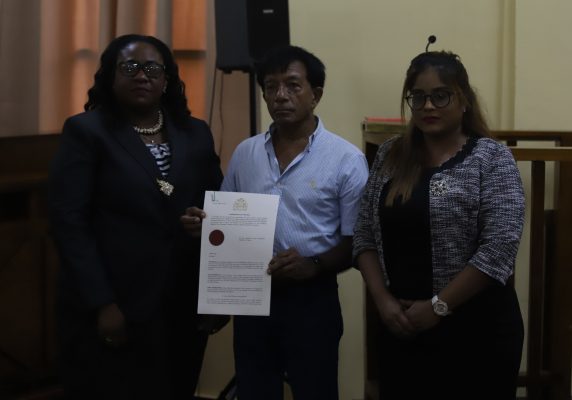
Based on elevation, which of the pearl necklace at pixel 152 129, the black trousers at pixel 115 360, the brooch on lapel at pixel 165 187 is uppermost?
the pearl necklace at pixel 152 129

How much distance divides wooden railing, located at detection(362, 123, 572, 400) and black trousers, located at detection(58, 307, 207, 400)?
87 centimetres

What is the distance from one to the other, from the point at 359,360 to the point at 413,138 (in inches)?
66.9

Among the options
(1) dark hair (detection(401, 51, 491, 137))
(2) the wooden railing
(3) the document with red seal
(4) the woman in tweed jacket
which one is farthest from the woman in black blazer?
(2) the wooden railing

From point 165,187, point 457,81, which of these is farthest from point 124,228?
point 457,81

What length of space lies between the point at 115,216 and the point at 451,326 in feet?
3.33

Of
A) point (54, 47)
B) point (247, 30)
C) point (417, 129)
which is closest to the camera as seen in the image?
point (417, 129)

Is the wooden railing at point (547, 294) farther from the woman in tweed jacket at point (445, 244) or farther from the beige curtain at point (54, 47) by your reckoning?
the beige curtain at point (54, 47)

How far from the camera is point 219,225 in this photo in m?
2.17

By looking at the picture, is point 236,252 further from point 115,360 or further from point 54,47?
point 54,47

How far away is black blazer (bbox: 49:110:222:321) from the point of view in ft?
7.14

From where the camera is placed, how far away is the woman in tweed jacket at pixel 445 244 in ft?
6.31

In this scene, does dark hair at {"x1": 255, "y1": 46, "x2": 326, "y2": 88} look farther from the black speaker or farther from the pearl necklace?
the black speaker

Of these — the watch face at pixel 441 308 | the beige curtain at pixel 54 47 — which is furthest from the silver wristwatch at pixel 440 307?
the beige curtain at pixel 54 47

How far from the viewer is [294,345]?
2.18m
